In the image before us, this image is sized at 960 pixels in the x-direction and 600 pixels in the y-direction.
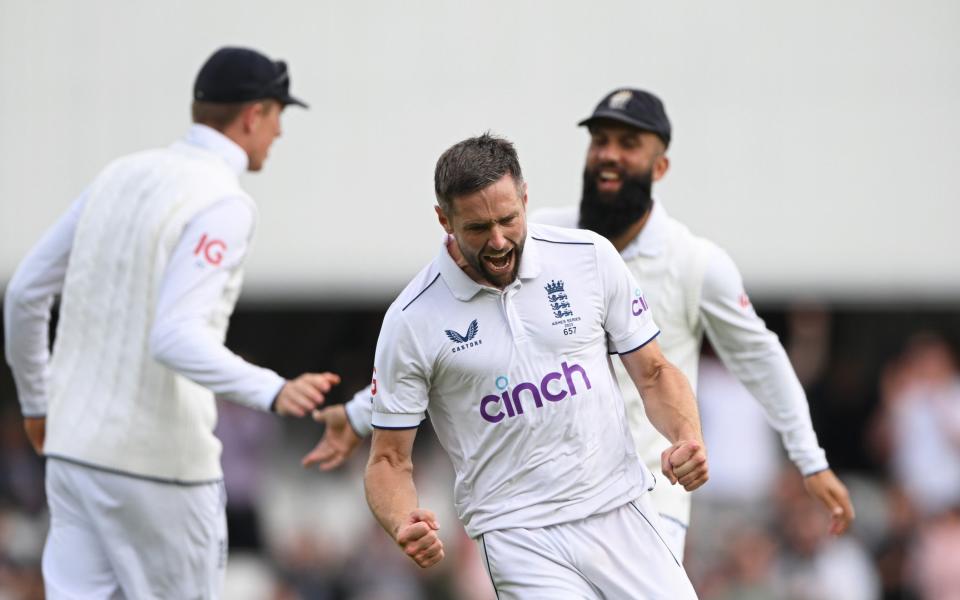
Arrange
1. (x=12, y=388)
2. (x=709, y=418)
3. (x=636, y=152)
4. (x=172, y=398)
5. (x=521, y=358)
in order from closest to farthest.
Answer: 1. (x=521, y=358)
2. (x=172, y=398)
3. (x=636, y=152)
4. (x=709, y=418)
5. (x=12, y=388)

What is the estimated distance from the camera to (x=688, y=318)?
6.07m

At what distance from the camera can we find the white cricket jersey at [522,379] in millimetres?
4848

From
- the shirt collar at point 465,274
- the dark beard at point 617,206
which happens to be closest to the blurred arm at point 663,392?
the shirt collar at point 465,274

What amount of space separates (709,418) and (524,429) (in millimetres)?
6465

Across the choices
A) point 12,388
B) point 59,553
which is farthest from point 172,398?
point 12,388

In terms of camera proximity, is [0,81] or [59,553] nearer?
[59,553]

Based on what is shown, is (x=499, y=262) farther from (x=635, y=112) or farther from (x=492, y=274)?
(x=635, y=112)

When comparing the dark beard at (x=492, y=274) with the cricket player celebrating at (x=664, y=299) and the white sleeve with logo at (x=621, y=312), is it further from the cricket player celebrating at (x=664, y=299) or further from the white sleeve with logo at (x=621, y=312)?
the cricket player celebrating at (x=664, y=299)

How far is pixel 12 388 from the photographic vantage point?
571 inches

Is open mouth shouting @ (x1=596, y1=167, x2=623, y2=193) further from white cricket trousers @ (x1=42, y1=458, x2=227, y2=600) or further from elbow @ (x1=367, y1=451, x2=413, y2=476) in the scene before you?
white cricket trousers @ (x1=42, y1=458, x2=227, y2=600)

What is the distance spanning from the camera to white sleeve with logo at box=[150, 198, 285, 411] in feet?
18.0

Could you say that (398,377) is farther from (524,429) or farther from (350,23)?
(350,23)

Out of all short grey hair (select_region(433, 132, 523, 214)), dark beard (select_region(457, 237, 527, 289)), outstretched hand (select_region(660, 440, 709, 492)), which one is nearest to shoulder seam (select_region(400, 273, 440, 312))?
dark beard (select_region(457, 237, 527, 289))

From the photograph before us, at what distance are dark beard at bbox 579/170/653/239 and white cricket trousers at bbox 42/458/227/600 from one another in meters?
1.82
